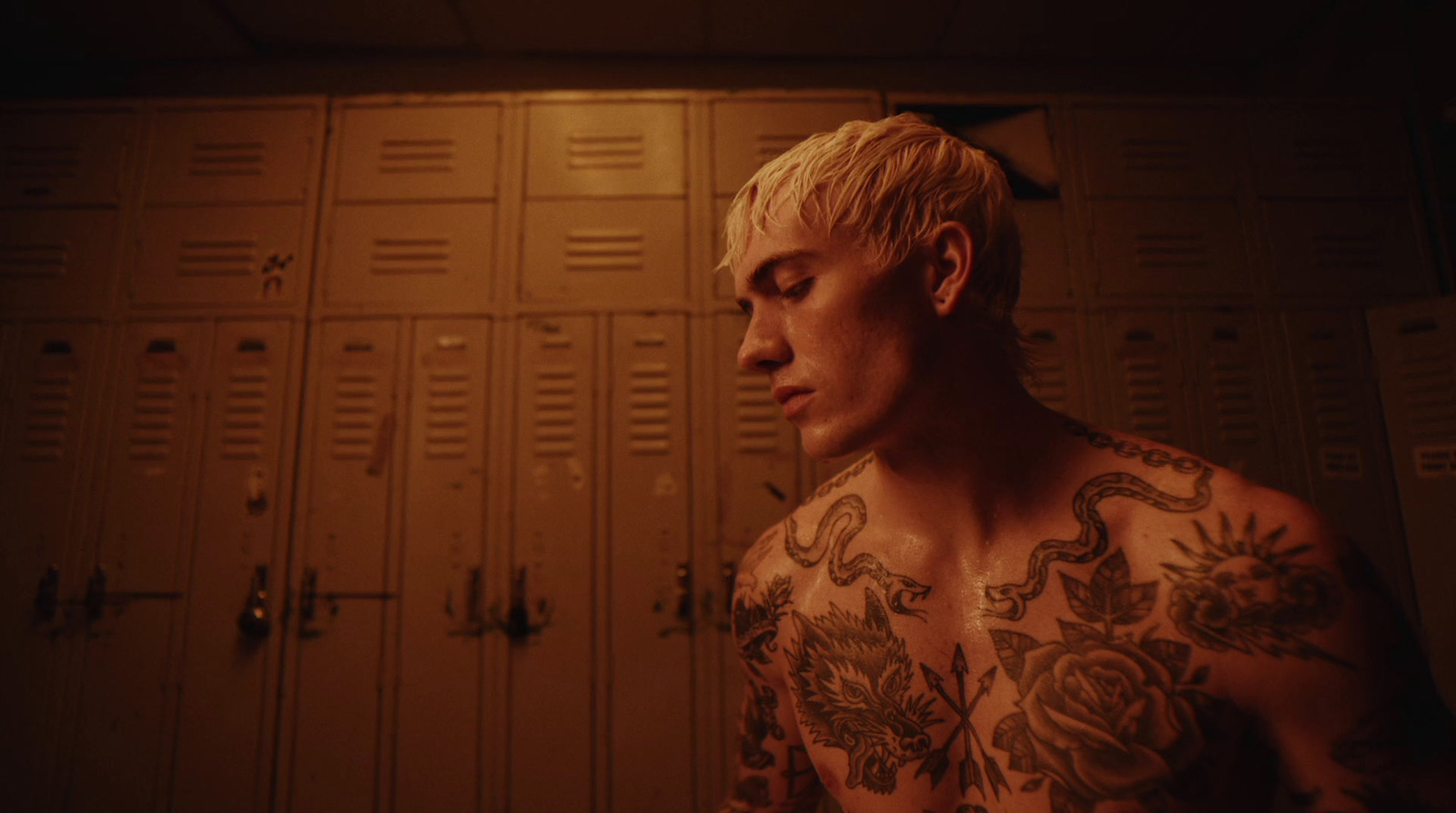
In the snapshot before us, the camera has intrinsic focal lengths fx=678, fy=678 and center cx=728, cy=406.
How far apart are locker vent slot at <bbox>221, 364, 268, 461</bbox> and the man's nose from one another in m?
1.87

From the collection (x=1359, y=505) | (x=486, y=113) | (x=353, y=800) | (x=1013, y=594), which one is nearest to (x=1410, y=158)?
(x=1359, y=505)

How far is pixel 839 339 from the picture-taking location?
2.58 ft

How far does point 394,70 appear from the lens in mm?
2986

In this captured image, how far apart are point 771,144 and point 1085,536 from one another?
182 cm

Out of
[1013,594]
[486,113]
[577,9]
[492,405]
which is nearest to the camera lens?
[1013,594]

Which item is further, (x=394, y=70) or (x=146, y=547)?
(x=394, y=70)

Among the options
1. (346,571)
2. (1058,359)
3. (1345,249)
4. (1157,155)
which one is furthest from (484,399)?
(1345,249)

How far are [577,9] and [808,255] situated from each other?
248 centimetres

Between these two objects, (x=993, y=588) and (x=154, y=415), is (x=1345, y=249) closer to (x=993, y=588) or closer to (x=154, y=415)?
(x=993, y=588)

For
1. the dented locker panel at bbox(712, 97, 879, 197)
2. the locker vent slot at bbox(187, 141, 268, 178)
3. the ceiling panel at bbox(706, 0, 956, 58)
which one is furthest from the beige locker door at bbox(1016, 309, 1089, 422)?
the locker vent slot at bbox(187, 141, 268, 178)

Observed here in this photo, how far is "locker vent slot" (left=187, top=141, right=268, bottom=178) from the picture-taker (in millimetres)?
2232

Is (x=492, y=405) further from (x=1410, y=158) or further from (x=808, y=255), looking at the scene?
(x=1410, y=158)

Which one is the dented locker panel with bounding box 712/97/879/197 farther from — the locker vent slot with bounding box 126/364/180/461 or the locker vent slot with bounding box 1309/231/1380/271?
the locker vent slot with bounding box 126/364/180/461

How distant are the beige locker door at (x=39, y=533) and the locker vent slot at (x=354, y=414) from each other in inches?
29.7
